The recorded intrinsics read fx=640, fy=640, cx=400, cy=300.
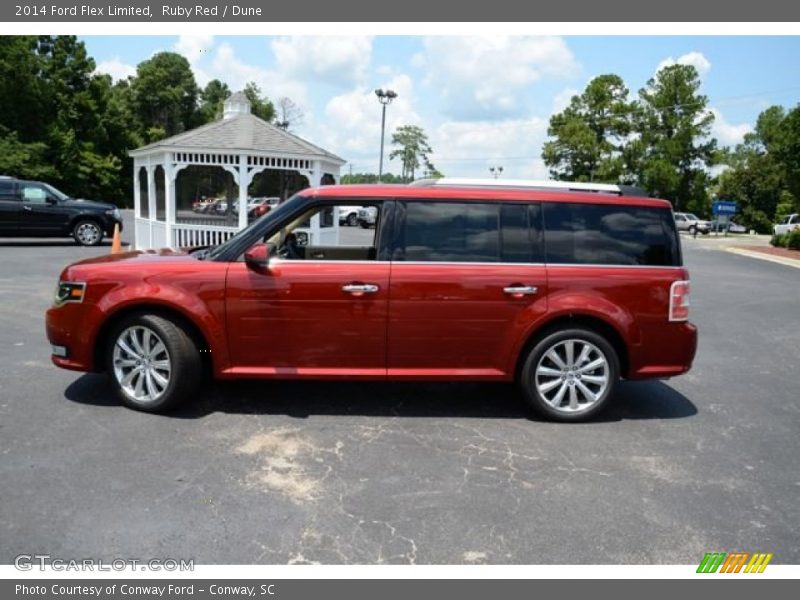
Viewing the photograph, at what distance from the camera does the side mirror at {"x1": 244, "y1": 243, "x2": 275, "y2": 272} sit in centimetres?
482

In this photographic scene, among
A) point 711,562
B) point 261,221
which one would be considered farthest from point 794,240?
point 711,562

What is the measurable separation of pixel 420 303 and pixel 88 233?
15.4m

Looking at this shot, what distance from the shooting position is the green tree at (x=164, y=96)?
64375 millimetres

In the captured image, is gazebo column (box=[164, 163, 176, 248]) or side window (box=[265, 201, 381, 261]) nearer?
side window (box=[265, 201, 381, 261])

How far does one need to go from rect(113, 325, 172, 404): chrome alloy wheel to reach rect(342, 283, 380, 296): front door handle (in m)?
1.50

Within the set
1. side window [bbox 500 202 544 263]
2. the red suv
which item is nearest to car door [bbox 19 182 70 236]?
the red suv

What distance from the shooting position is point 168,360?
500cm

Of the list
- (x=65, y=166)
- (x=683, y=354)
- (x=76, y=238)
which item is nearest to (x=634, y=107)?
(x=65, y=166)

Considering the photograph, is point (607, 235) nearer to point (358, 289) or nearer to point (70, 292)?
point (358, 289)

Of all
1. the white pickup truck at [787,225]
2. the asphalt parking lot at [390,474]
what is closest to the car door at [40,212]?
the asphalt parking lot at [390,474]

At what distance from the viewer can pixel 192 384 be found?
16.5 ft

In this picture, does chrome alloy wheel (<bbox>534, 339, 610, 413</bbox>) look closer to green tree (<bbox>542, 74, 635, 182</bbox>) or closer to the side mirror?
the side mirror

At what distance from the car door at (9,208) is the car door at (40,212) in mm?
131

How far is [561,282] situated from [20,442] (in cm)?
410
